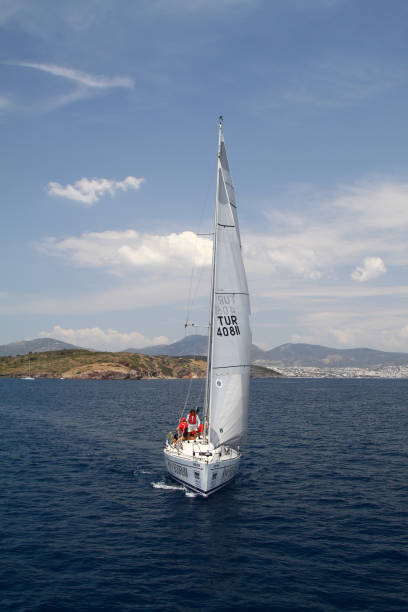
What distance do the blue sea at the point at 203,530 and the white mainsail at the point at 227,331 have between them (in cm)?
520

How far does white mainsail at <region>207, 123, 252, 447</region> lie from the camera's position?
31.1 metres

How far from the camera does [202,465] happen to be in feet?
93.7

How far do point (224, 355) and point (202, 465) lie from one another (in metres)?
7.73

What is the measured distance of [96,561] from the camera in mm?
20672

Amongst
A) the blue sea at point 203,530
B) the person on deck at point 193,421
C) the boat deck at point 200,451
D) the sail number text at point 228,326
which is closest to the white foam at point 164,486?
the blue sea at point 203,530

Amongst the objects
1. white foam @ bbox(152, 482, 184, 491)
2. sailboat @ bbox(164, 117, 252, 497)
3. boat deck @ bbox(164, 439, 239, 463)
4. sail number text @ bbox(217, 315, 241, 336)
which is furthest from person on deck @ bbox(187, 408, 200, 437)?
sail number text @ bbox(217, 315, 241, 336)

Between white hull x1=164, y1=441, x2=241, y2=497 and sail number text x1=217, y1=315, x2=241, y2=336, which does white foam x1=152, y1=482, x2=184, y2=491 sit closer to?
white hull x1=164, y1=441, x2=241, y2=497

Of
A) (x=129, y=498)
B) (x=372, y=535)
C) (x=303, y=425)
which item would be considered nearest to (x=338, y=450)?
(x=303, y=425)

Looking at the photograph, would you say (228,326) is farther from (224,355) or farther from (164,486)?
(164,486)

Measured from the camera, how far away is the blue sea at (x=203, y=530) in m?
18.0

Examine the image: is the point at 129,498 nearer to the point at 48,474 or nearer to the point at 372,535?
the point at 48,474

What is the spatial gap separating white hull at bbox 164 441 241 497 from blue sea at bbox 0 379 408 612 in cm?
106

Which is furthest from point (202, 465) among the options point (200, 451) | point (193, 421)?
point (193, 421)

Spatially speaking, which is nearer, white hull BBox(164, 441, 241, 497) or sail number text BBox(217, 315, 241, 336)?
white hull BBox(164, 441, 241, 497)
